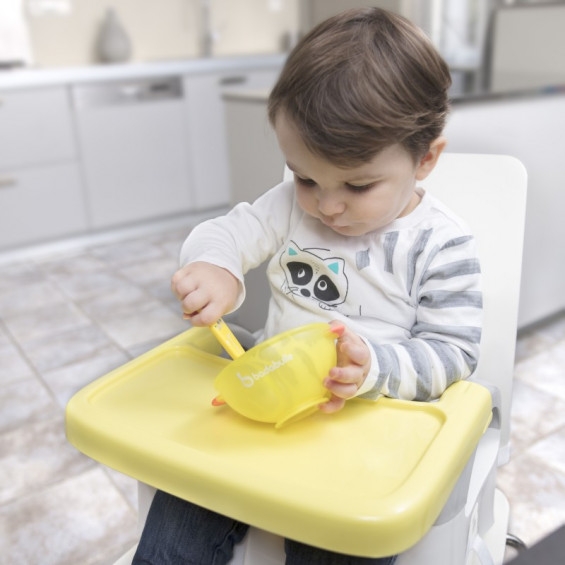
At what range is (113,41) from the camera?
9.07 ft

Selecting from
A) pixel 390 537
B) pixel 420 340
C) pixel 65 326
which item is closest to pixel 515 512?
pixel 420 340

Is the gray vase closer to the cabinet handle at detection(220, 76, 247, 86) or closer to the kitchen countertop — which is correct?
the kitchen countertop

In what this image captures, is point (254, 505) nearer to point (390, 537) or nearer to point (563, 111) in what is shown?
point (390, 537)

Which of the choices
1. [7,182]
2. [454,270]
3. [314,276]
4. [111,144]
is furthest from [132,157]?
[454,270]

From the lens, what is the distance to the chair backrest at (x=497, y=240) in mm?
756

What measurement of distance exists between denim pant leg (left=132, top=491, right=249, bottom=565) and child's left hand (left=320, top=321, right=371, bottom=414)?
18 cm

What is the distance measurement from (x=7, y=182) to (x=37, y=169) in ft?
0.41

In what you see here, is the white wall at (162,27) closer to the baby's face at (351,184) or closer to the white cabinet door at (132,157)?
the white cabinet door at (132,157)

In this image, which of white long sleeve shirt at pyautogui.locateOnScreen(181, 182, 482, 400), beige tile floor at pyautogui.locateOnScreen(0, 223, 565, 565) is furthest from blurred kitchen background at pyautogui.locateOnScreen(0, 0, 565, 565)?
white long sleeve shirt at pyautogui.locateOnScreen(181, 182, 482, 400)

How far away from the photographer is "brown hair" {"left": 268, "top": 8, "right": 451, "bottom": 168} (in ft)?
1.82

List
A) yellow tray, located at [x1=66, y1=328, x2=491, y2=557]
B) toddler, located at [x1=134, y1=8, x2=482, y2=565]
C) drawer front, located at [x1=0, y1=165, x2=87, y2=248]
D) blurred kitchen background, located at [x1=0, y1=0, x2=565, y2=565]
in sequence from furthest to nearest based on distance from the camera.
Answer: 1. drawer front, located at [x1=0, y1=165, x2=87, y2=248]
2. blurred kitchen background, located at [x1=0, y1=0, x2=565, y2=565]
3. toddler, located at [x1=134, y1=8, x2=482, y2=565]
4. yellow tray, located at [x1=66, y1=328, x2=491, y2=557]

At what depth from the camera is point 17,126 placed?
241 cm

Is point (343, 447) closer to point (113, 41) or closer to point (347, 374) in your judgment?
point (347, 374)

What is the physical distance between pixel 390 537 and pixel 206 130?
8.50 feet
